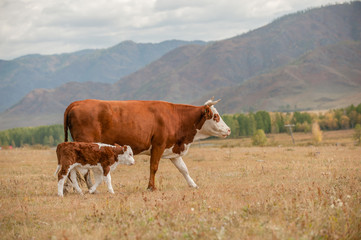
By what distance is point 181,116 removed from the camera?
1535 centimetres

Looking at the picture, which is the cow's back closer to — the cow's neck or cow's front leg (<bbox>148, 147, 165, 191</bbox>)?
cow's front leg (<bbox>148, 147, 165, 191</bbox>)

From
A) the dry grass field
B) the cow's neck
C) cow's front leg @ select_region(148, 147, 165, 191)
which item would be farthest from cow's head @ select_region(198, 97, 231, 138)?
cow's front leg @ select_region(148, 147, 165, 191)

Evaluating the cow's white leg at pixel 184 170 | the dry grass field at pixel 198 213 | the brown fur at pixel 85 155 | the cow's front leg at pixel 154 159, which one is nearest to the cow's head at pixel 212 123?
the cow's white leg at pixel 184 170

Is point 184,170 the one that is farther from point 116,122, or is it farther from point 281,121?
point 281,121

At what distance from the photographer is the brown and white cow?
13.5 m

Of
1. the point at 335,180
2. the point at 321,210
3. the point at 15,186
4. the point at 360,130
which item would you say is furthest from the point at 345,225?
the point at 360,130

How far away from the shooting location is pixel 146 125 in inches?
560

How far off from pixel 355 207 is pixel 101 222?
17.6ft

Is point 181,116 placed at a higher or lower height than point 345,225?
higher

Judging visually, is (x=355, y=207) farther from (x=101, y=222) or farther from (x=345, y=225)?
(x=101, y=222)

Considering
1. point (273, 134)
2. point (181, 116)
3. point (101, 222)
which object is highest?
point (181, 116)

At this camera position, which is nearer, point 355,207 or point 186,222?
point 186,222

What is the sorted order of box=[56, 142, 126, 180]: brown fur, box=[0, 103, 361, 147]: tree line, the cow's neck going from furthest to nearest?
box=[0, 103, 361, 147]: tree line
the cow's neck
box=[56, 142, 126, 180]: brown fur

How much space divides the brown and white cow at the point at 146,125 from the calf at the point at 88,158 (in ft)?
2.33
